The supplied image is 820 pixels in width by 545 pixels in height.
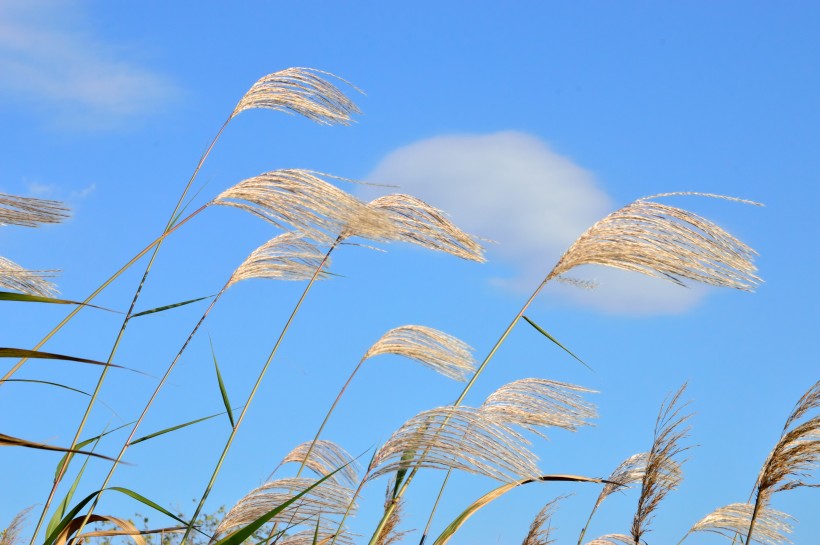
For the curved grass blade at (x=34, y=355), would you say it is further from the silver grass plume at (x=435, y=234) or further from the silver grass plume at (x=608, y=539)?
the silver grass plume at (x=608, y=539)

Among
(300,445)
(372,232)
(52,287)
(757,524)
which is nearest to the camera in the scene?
(372,232)

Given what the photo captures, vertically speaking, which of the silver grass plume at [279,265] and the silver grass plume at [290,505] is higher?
the silver grass plume at [279,265]

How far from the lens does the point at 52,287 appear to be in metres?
2.87

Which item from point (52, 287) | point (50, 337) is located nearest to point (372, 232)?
point (50, 337)

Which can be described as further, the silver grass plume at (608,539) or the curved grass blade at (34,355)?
the silver grass plume at (608,539)

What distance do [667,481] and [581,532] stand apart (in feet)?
2.12

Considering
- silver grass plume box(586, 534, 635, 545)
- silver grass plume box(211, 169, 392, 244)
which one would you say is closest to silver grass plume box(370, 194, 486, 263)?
silver grass plume box(211, 169, 392, 244)

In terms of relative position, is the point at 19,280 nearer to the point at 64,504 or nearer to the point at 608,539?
the point at 64,504

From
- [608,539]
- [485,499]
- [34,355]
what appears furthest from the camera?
[608,539]

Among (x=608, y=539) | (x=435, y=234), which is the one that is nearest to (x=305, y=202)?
(x=435, y=234)

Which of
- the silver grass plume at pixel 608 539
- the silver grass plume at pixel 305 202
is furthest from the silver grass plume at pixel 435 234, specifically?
the silver grass plume at pixel 608 539

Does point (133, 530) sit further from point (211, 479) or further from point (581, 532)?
point (581, 532)

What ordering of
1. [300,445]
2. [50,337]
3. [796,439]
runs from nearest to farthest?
[50,337], [796,439], [300,445]

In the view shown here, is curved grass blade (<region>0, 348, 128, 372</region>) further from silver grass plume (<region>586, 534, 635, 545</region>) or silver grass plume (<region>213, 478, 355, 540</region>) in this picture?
silver grass plume (<region>586, 534, 635, 545</region>)
